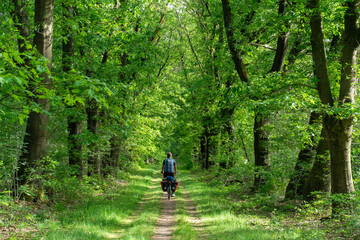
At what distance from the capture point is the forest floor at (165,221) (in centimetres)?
663

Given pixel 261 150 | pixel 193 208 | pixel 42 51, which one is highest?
pixel 42 51

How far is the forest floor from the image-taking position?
6.63m

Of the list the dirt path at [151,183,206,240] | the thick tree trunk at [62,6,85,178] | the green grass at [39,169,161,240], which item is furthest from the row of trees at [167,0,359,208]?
the thick tree trunk at [62,6,85,178]

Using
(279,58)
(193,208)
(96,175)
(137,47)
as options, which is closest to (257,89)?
(279,58)

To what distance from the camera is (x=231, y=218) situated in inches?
346

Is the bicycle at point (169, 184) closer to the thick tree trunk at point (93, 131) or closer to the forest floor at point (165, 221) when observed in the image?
the forest floor at point (165, 221)

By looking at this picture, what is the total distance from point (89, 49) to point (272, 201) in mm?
9408

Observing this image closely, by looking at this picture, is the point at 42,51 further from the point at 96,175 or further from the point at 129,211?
the point at 96,175

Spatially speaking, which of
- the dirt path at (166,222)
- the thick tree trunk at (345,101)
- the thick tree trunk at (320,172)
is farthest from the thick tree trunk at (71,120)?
the thick tree trunk at (320,172)

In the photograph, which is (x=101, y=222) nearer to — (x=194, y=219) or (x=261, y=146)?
(x=194, y=219)

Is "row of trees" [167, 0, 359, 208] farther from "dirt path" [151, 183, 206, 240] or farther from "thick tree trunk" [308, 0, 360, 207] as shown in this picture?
A: "dirt path" [151, 183, 206, 240]

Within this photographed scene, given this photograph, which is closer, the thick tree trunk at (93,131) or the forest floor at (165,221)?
the forest floor at (165,221)

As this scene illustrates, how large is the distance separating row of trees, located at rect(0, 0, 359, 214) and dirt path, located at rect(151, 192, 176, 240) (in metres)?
3.55

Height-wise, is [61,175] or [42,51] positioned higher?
[42,51]
